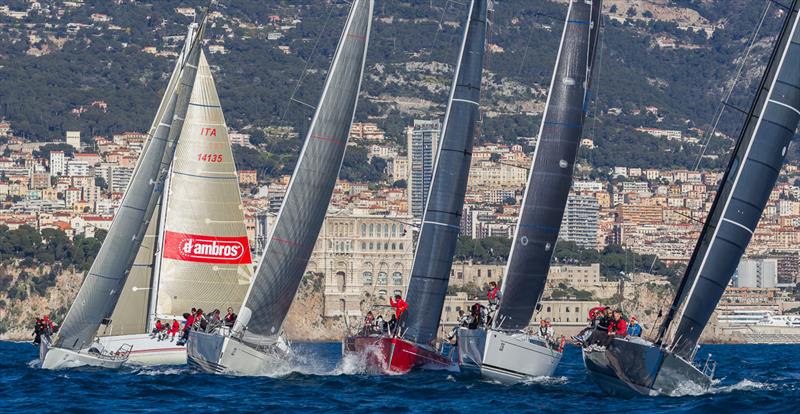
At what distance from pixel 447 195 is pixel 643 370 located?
668 cm

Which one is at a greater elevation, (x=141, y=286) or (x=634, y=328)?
(x=634, y=328)

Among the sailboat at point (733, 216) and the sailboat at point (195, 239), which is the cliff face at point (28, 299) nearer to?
the sailboat at point (195, 239)

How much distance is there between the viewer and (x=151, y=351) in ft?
116

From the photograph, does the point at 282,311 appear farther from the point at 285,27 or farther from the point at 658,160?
the point at 285,27

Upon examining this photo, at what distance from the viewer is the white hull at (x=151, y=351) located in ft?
115

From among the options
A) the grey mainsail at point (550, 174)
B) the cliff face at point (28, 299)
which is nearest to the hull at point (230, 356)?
the grey mainsail at point (550, 174)

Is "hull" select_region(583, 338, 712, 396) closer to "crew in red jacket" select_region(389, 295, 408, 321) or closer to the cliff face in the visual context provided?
"crew in red jacket" select_region(389, 295, 408, 321)

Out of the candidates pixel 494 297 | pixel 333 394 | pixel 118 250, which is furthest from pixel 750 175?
pixel 118 250

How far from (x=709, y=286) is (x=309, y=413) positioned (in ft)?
18.9

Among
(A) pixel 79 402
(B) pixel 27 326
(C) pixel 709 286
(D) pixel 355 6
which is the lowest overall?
(B) pixel 27 326

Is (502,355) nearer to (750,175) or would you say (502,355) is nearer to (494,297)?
(494,297)

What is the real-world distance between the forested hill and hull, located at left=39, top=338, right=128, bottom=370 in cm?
12137

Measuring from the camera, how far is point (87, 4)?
194 m

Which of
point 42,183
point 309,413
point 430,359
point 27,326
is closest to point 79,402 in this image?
point 309,413
